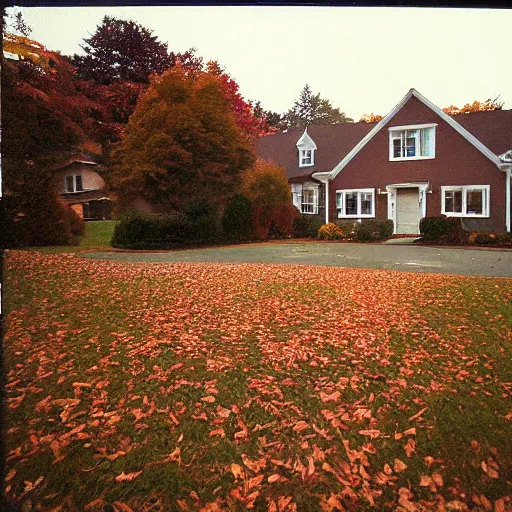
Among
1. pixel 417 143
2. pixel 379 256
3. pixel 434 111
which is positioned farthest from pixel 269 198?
pixel 417 143

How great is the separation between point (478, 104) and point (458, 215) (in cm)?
86

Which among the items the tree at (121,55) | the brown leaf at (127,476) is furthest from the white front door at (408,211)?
the brown leaf at (127,476)

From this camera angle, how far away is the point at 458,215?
9.79 feet

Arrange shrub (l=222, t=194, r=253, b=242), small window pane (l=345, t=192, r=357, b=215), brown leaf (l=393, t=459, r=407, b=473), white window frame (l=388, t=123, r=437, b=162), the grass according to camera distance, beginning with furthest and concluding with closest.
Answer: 1. white window frame (l=388, t=123, r=437, b=162)
2. small window pane (l=345, t=192, r=357, b=215)
3. shrub (l=222, t=194, r=253, b=242)
4. the grass
5. brown leaf (l=393, t=459, r=407, b=473)

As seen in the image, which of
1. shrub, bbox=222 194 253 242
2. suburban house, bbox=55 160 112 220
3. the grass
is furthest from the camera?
shrub, bbox=222 194 253 242

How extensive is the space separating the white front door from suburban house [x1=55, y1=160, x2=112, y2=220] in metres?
2.01

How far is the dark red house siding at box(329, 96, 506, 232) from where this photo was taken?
9.07ft

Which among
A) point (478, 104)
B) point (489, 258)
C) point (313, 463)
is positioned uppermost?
point (478, 104)

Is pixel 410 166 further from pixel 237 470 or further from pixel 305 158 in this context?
pixel 237 470

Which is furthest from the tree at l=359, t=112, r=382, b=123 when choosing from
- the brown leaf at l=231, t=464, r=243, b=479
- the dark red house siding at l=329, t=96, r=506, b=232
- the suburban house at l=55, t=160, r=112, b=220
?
the brown leaf at l=231, t=464, r=243, b=479

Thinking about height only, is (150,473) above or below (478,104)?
below

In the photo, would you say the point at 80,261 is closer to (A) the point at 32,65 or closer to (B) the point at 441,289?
(A) the point at 32,65

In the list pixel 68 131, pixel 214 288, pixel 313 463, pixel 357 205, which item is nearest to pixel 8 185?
pixel 68 131

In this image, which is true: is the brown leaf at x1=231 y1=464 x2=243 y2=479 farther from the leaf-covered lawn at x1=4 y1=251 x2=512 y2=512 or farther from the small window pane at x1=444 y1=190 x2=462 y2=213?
the small window pane at x1=444 y1=190 x2=462 y2=213
